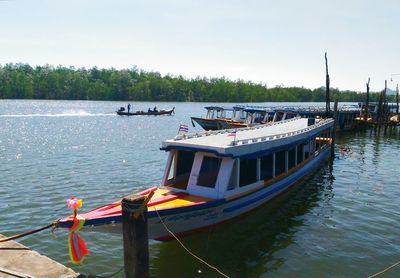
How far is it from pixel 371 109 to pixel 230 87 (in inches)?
4616

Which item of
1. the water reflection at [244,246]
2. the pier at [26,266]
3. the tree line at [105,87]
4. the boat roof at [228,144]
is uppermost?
the tree line at [105,87]

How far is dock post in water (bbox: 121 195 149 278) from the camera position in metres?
8.59

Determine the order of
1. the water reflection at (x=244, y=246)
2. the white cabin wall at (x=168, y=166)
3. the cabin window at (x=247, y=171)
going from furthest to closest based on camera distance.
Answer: the white cabin wall at (x=168, y=166), the cabin window at (x=247, y=171), the water reflection at (x=244, y=246)

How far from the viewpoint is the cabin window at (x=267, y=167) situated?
55.7 ft

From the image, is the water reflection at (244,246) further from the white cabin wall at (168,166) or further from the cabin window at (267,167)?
the white cabin wall at (168,166)

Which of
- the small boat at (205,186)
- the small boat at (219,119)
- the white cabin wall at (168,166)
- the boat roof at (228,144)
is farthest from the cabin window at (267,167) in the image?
the small boat at (219,119)

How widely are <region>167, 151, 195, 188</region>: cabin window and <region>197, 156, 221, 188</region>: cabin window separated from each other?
1212 mm

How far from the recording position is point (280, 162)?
750 inches

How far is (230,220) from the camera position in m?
14.5

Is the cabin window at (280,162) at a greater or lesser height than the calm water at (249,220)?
greater

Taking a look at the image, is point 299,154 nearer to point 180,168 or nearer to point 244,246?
point 180,168

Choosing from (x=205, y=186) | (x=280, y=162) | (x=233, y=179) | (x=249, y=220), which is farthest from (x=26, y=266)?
(x=280, y=162)

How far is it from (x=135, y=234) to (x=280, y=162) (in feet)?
39.0

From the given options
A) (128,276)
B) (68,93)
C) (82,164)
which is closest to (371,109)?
(82,164)
